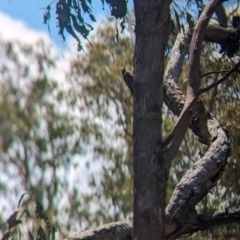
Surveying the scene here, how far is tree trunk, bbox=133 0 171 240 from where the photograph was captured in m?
4.44

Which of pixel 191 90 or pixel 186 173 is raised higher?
pixel 191 90

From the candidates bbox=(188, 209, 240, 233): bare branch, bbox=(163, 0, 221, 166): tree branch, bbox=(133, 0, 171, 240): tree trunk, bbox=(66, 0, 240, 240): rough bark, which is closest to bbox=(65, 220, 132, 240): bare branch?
bbox=(66, 0, 240, 240): rough bark

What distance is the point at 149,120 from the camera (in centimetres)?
457

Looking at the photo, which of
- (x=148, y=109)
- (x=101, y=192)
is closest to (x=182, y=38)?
(x=148, y=109)

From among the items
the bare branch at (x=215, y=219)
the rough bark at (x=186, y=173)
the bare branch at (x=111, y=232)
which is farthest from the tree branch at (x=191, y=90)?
the bare branch at (x=215, y=219)

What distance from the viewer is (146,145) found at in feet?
14.9

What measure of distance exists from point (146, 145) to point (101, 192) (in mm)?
16261

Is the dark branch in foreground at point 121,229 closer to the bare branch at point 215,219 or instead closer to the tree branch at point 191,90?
the bare branch at point 215,219

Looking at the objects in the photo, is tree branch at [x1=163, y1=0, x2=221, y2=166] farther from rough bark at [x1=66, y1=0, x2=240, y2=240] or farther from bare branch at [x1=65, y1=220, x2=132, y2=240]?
A: bare branch at [x1=65, y1=220, x2=132, y2=240]

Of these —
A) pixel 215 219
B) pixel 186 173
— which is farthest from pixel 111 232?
pixel 215 219

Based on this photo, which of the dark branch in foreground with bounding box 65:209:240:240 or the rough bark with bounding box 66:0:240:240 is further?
the dark branch in foreground with bounding box 65:209:240:240

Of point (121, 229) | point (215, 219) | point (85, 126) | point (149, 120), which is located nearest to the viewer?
point (149, 120)

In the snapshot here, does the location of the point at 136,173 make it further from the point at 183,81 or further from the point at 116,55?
the point at 116,55

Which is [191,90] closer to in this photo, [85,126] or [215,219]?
[215,219]
